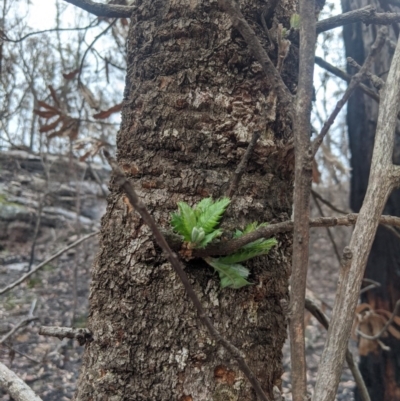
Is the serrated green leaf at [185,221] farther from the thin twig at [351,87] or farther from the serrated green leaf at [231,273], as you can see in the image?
the thin twig at [351,87]

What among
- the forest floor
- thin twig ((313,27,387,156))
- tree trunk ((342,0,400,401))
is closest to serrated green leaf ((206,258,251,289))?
thin twig ((313,27,387,156))

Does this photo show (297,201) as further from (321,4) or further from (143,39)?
(321,4)

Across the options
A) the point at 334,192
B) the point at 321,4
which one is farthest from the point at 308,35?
the point at 334,192

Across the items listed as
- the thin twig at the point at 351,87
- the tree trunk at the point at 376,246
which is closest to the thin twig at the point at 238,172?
the thin twig at the point at 351,87

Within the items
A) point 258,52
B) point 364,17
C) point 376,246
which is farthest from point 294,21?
point 376,246

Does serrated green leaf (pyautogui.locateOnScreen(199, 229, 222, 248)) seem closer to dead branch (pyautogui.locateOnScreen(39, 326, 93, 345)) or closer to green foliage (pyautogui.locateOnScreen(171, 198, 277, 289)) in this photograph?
green foliage (pyautogui.locateOnScreen(171, 198, 277, 289))

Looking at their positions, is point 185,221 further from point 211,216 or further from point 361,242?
point 361,242
